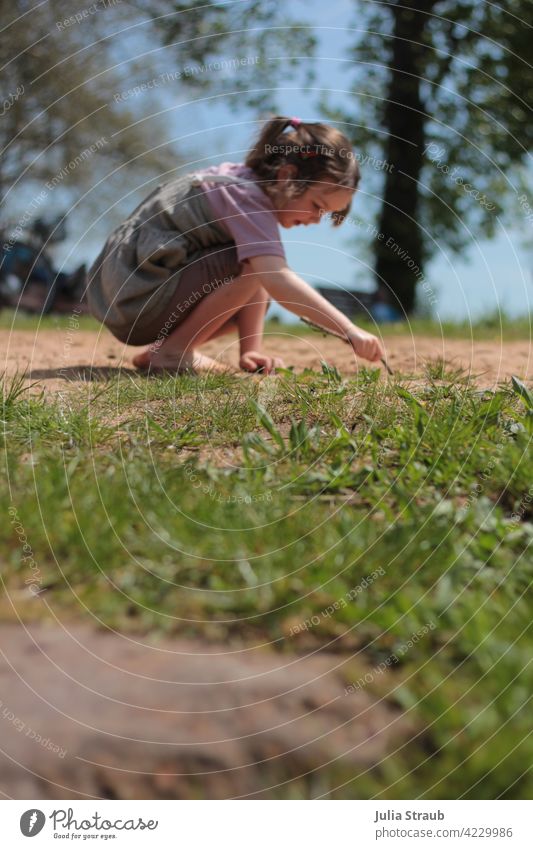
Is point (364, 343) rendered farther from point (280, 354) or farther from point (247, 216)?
point (280, 354)

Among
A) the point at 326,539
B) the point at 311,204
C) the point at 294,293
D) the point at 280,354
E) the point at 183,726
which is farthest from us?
the point at 280,354

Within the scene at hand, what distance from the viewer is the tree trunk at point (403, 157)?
9.91 metres

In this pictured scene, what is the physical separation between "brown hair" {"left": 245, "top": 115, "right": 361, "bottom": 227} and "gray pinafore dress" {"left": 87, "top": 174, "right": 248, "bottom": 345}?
0.15 meters

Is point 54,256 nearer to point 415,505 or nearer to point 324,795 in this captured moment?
point 415,505

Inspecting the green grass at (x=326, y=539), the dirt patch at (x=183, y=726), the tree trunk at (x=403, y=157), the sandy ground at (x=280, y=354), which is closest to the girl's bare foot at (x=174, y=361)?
the sandy ground at (x=280, y=354)

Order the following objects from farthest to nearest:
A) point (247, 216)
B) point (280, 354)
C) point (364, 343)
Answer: point (280, 354)
point (247, 216)
point (364, 343)

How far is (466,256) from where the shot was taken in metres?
11.9

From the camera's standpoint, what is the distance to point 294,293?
3.54 meters

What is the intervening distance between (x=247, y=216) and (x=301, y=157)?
0.41 meters

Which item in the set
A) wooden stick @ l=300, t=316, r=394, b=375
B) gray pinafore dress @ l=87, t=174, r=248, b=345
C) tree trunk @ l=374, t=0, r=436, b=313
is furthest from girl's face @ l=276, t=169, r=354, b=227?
tree trunk @ l=374, t=0, r=436, b=313

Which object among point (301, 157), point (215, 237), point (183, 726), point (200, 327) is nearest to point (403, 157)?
point (301, 157)

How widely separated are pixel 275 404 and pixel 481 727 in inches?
68.8

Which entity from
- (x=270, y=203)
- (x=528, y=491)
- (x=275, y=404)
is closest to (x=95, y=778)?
(x=528, y=491)

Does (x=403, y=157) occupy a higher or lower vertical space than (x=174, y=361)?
higher
